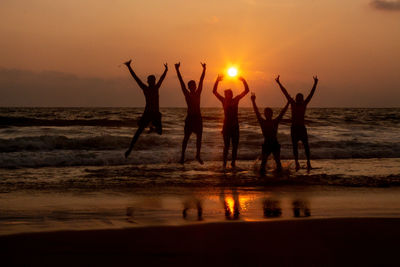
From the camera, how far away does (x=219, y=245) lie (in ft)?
17.8

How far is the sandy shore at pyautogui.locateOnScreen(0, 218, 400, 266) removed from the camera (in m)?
4.89

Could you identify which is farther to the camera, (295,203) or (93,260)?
(295,203)

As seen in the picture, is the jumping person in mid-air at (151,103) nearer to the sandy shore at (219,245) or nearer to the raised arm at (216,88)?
the raised arm at (216,88)

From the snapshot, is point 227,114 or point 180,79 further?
point 227,114

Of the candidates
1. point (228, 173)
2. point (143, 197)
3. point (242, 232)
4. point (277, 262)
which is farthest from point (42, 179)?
point (277, 262)

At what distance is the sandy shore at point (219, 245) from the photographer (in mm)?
4891

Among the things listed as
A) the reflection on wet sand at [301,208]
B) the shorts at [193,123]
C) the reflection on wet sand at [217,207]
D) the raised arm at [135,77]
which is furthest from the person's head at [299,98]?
the reflection on wet sand at [301,208]

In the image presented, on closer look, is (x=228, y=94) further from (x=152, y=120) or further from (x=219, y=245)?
(x=219, y=245)

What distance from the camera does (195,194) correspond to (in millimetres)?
9094

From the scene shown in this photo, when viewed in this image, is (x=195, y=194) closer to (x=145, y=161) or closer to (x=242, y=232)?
(x=242, y=232)

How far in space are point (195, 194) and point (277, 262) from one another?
434cm

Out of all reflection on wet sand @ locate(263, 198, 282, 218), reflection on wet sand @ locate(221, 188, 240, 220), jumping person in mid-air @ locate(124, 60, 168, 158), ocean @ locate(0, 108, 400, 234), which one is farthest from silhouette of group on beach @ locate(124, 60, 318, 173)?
reflection on wet sand @ locate(263, 198, 282, 218)

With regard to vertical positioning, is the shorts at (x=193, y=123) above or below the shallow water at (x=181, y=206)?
above

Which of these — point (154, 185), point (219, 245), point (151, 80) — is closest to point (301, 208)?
point (219, 245)
